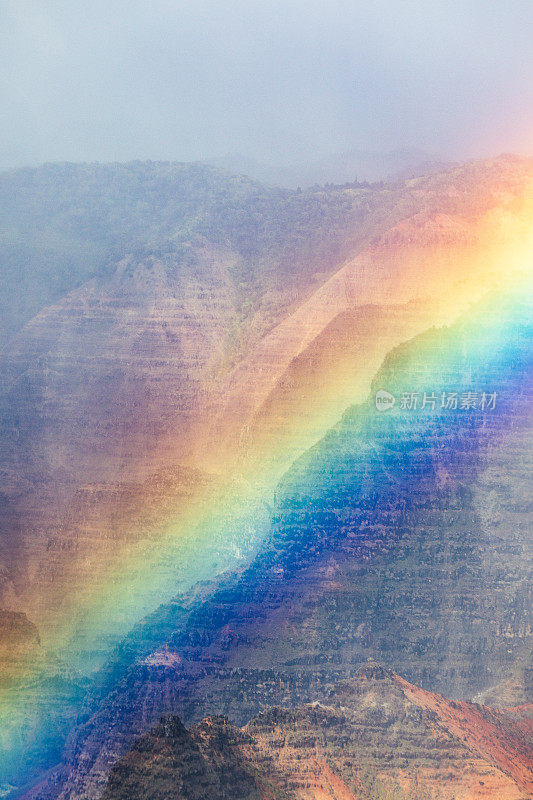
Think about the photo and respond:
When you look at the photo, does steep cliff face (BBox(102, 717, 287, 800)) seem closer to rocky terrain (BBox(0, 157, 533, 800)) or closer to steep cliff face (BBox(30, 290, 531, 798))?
rocky terrain (BBox(0, 157, 533, 800))

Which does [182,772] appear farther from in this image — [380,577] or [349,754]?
[380,577]

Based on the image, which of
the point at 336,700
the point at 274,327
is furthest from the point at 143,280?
the point at 336,700

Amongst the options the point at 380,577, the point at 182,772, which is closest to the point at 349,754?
the point at 182,772

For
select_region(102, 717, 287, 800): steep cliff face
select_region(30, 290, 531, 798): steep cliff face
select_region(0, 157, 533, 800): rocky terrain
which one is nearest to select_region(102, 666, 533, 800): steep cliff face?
select_region(102, 717, 287, 800): steep cliff face

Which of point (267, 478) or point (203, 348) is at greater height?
point (203, 348)

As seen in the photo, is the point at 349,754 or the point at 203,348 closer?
the point at 349,754

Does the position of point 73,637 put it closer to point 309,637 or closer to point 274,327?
point 309,637

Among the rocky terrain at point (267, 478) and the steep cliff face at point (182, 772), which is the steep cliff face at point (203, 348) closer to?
the rocky terrain at point (267, 478)

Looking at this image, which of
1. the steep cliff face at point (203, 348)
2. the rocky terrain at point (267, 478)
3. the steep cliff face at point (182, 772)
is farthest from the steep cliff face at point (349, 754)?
the steep cliff face at point (203, 348)
